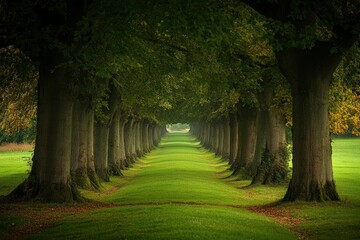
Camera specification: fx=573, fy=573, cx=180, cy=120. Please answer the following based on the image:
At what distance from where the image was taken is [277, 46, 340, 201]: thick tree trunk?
22.2 metres

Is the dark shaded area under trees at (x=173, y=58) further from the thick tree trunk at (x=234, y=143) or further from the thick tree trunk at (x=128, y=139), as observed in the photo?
the thick tree trunk at (x=128, y=139)

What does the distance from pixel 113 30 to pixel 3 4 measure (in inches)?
283

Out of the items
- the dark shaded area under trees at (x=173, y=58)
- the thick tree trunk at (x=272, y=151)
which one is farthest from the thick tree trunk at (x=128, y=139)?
the dark shaded area under trees at (x=173, y=58)

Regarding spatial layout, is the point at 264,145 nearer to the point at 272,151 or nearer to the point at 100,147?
the point at 272,151

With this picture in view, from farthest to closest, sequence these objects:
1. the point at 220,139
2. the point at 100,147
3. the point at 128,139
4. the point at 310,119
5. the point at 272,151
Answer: the point at 220,139, the point at 128,139, the point at 100,147, the point at 272,151, the point at 310,119

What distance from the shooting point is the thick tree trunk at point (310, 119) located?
22219 mm

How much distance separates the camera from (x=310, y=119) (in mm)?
22438

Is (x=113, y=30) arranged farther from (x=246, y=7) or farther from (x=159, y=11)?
(x=246, y=7)

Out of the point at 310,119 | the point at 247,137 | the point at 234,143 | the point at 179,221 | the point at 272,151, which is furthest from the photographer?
the point at 234,143

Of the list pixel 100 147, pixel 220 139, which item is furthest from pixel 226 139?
pixel 100 147

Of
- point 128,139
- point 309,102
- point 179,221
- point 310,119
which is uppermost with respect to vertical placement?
point 309,102

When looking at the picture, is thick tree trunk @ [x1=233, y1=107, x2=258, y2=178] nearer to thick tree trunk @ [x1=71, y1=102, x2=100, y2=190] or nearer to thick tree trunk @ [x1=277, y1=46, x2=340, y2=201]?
thick tree trunk @ [x1=71, y1=102, x2=100, y2=190]

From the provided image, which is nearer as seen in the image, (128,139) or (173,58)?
(173,58)

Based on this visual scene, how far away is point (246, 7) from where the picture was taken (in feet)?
87.0
